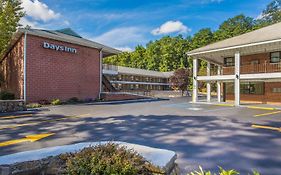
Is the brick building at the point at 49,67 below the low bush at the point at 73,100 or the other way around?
the other way around

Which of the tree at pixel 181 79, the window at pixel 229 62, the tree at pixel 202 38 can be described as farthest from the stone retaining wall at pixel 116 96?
the tree at pixel 202 38

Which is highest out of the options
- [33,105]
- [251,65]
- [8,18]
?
[8,18]

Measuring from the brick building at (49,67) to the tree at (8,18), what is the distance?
0.72m

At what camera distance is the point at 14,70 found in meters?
19.7

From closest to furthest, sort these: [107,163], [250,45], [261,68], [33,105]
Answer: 1. [107,163]
2. [33,105]
3. [250,45]
4. [261,68]

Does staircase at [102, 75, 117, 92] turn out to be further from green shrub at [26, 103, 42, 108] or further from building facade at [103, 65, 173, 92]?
green shrub at [26, 103, 42, 108]

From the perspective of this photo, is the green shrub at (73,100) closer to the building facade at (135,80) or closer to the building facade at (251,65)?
the building facade at (251,65)

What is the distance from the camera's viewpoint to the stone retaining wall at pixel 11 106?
1434cm

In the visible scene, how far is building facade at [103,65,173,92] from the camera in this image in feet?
138

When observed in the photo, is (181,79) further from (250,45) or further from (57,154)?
(57,154)

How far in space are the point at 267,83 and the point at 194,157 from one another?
18.8m

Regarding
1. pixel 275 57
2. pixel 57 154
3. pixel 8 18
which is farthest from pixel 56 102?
pixel 275 57

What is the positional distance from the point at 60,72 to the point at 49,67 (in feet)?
3.94

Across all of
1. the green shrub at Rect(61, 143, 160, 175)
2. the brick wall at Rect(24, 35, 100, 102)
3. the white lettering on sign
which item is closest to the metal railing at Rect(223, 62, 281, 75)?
the brick wall at Rect(24, 35, 100, 102)
